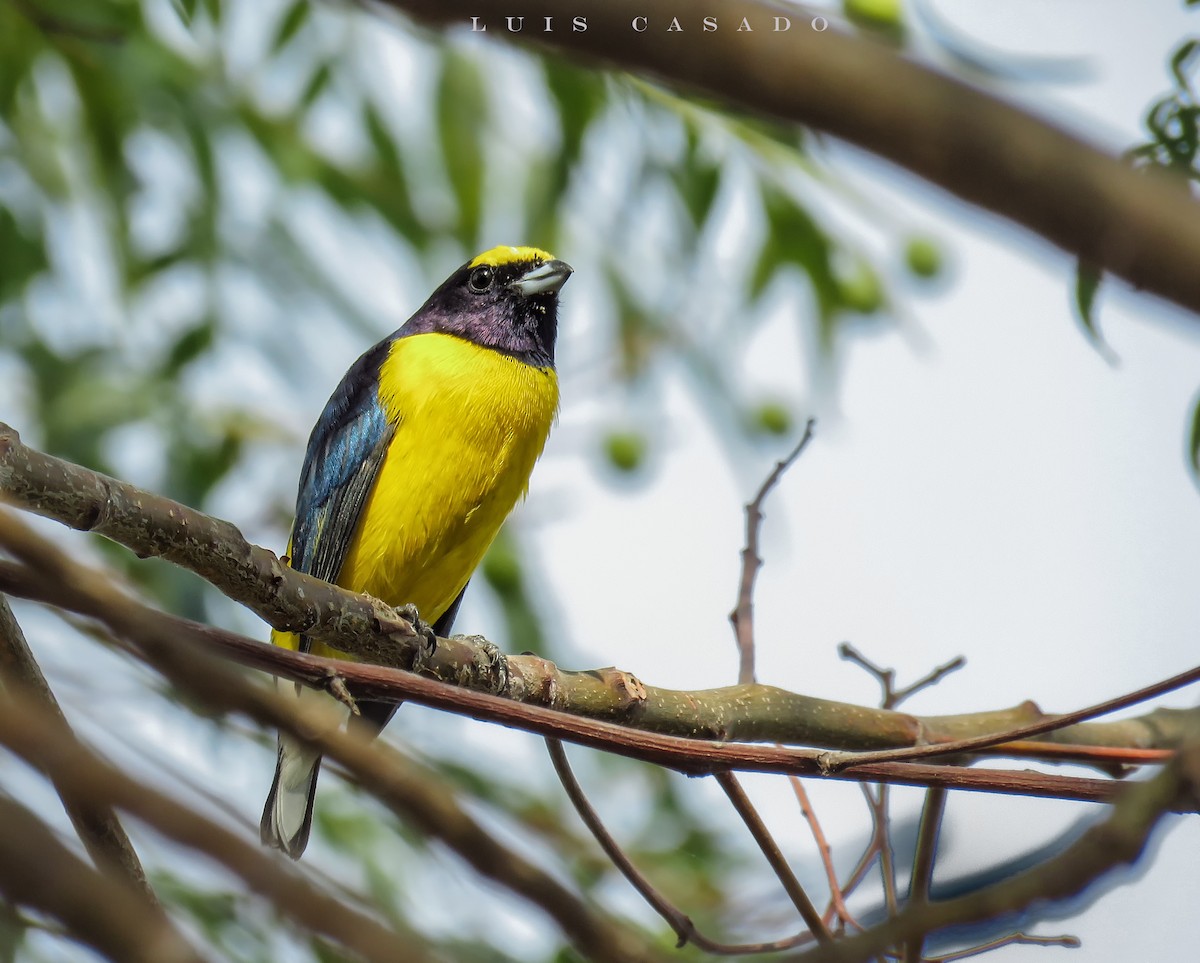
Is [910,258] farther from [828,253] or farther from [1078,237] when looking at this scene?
[1078,237]

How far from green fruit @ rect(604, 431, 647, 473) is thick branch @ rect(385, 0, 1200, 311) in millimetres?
5075

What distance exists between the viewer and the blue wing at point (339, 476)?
179 inches

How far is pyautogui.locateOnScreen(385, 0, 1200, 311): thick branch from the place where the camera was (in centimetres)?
76

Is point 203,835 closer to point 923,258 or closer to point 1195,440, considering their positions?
point 1195,440

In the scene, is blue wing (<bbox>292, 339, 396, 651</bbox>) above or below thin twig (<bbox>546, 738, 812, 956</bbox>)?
above

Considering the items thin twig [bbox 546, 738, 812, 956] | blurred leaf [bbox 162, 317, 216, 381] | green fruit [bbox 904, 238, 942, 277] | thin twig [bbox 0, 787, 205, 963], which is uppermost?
green fruit [bbox 904, 238, 942, 277]

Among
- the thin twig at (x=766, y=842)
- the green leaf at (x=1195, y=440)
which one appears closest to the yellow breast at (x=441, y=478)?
the thin twig at (x=766, y=842)

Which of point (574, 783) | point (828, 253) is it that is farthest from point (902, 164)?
point (828, 253)

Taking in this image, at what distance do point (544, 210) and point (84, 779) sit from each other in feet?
13.8

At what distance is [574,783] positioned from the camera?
2.56 meters

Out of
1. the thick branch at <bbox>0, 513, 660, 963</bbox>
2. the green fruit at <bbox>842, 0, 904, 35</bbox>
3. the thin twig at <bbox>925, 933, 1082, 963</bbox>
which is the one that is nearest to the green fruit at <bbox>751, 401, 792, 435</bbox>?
the green fruit at <bbox>842, 0, 904, 35</bbox>

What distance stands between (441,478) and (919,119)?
3.69m

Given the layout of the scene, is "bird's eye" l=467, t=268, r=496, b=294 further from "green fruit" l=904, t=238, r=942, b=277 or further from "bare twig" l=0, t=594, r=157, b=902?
"bare twig" l=0, t=594, r=157, b=902

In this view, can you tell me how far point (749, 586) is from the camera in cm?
333
